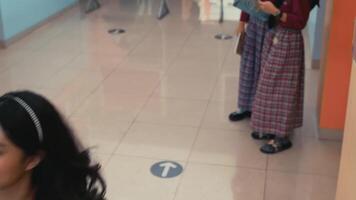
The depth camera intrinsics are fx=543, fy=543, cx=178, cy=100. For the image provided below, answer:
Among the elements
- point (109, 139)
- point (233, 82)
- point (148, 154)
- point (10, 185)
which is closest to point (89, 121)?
point (109, 139)

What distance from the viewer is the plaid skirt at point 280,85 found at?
294 cm

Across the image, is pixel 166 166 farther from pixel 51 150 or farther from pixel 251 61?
pixel 51 150

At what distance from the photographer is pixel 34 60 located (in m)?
4.79

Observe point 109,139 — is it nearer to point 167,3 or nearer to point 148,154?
point 148,154

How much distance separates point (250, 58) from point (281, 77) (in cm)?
34

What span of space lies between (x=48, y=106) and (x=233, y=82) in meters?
3.02

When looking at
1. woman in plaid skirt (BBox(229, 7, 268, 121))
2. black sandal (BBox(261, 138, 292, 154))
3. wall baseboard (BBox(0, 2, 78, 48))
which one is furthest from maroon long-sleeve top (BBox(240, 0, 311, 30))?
wall baseboard (BBox(0, 2, 78, 48))

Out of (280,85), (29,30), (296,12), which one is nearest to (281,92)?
(280,85)

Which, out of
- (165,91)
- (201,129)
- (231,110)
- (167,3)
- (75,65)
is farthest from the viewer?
(167,3)

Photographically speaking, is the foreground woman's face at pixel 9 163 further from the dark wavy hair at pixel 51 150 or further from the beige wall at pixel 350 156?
the beige wall at pixel 350 156

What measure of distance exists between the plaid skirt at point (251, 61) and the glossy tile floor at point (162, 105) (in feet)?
0.64

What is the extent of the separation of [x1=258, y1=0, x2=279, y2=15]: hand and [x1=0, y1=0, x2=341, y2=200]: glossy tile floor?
2.71 ft

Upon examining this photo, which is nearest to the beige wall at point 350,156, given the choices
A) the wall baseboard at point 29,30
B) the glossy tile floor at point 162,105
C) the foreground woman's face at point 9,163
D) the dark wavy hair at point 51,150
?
the glossy tile floor at point 162,105

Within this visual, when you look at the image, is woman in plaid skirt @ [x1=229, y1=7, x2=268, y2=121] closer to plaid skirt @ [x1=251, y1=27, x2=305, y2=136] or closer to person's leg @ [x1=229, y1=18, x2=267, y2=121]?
person's leg @ [x1=229, y1=18, x2=267, y2=121]
